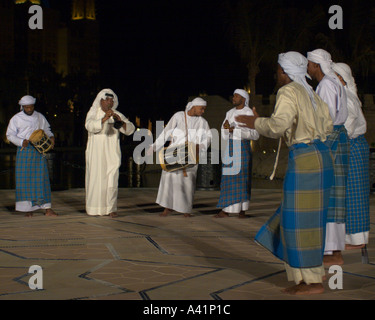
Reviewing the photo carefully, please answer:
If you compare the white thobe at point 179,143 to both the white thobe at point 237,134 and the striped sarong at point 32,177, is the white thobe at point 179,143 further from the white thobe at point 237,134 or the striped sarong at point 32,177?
the striped sarong at point 32,177

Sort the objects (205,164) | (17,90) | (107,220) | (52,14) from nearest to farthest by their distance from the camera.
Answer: (107,220)
(205,164)
(17,90)
(52,14)

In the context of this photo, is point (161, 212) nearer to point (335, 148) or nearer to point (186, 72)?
point (335, 148)

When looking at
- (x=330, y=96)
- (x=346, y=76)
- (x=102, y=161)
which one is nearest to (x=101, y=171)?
(x=102, y=161)

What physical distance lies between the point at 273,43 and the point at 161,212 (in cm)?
1870

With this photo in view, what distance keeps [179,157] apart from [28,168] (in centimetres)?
196

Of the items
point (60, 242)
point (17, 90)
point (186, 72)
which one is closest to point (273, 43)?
point (186, 72)

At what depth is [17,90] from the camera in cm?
6638

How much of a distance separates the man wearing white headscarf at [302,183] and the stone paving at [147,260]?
198 millimetres

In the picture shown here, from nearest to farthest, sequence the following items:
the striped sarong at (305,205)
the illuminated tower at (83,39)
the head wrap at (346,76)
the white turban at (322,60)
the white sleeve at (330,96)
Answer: the striped sarong at (305,205)
the white sleeve at (330,96)
the white turban at (322,60)
the head wrap at (346,76)
the illuminated tower at (83,39)

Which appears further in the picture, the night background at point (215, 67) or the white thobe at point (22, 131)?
the night background at point (215, 67)

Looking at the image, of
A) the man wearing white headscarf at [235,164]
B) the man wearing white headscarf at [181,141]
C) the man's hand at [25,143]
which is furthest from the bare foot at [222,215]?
the man's hand at [25,143]

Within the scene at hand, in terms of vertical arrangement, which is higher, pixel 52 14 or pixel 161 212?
pixel 52 14

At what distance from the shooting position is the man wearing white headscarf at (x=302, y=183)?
443 centimetres

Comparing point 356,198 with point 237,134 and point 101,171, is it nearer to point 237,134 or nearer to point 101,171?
point 237,134
